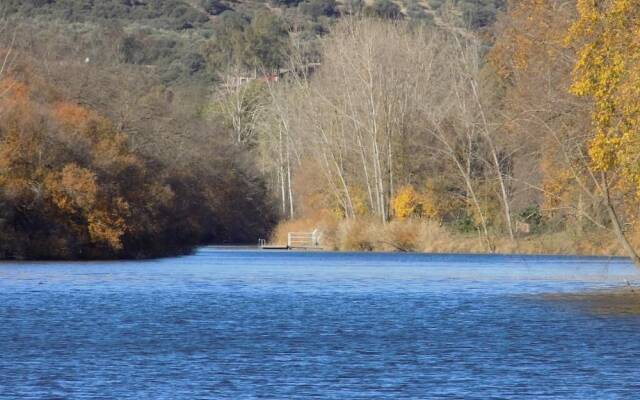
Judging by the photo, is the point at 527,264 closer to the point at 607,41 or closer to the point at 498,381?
the point at 607,41

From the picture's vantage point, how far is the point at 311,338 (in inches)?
1052

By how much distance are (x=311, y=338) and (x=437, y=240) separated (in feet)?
138

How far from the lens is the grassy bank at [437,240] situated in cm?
6331

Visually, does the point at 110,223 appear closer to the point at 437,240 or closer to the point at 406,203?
the point at 437,240

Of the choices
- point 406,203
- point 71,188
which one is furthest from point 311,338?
point 406,203

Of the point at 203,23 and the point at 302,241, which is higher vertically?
the point at 203,23

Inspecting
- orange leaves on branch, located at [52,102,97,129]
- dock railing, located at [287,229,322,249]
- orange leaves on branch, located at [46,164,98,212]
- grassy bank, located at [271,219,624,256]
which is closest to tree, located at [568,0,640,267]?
grassy bank, located at [271,219,624,256]

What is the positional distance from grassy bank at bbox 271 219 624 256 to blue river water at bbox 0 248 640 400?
1535cm

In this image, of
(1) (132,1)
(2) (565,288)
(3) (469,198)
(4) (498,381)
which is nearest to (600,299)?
(2) (565,288)

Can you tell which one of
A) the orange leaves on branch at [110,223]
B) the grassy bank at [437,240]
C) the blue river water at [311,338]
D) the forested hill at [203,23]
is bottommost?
the blue river water at [311,338]

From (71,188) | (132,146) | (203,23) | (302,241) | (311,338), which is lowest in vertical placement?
(311,338)

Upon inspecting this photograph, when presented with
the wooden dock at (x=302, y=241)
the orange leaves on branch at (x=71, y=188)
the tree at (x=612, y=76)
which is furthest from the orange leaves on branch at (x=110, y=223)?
the tree at (x=612, y=76)

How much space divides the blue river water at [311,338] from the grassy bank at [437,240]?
1535cm

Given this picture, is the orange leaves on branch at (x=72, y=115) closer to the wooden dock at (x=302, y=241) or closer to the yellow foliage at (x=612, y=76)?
the wooden dock at (x=302, y=241)
